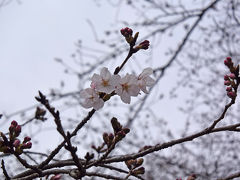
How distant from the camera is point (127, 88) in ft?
3.86

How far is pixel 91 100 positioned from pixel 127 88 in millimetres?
178

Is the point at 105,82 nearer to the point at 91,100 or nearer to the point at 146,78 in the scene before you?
the point at 91,100

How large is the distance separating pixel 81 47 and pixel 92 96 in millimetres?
4557

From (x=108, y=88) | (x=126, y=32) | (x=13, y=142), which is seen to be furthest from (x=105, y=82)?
(x=13, y=142)

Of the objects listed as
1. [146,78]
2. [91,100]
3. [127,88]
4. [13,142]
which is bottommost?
[13,142]

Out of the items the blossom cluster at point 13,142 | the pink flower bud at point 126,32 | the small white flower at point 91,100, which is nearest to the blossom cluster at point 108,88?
the small white flower at point 91,100

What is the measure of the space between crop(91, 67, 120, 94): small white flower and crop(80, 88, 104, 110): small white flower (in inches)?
1.3

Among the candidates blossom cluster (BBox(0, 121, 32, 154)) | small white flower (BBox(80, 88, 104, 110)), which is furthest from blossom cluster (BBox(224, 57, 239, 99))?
blossom cluster (BBox(0, 121, 32, 154))

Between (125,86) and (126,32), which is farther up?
(126,32)

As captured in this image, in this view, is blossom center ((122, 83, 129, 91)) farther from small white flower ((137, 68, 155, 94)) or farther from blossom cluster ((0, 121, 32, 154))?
blossom cluster ((0, 121, 32, 154))

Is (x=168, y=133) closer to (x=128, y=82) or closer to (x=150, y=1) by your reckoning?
(x=150, y=1)

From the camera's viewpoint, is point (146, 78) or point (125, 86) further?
point (146, 78)

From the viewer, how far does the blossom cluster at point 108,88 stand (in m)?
1.08

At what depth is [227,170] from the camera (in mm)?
7699
